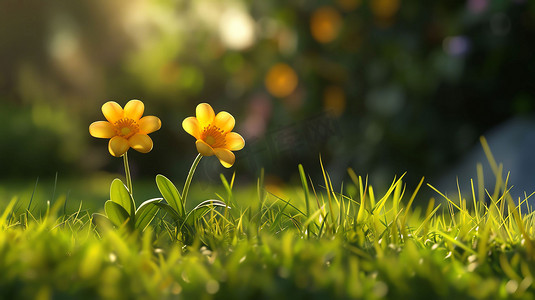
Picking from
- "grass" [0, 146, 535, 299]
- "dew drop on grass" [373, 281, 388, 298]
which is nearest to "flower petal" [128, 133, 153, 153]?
"grass" [0, 146, 535, 299]

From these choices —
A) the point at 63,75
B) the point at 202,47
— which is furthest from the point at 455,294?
the point at 63,75

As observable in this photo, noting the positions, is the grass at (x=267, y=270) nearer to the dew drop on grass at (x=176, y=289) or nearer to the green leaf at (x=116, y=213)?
the dew drop on grass at (x=176, y=289)

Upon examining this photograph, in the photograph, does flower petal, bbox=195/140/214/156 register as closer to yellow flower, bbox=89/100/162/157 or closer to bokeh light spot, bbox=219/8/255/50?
yellow flower, bbox=89/100/162/157

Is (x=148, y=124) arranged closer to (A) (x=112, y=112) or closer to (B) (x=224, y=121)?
(A) (x=112, y=112)

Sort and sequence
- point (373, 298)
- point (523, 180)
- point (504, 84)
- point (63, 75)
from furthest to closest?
point (63, 75)
point (504, 84)
point (523, 180)
point (373, 298)

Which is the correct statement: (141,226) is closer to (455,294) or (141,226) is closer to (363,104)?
(455,294)

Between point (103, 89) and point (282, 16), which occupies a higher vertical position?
point (282, 16)

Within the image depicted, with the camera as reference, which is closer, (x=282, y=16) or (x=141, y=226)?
(x=141, y=226)
